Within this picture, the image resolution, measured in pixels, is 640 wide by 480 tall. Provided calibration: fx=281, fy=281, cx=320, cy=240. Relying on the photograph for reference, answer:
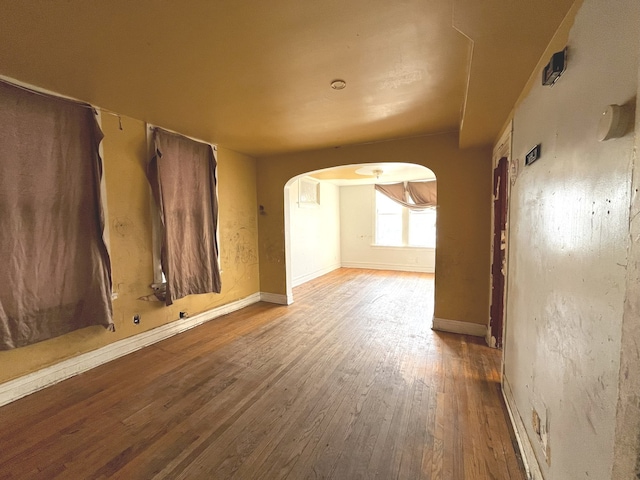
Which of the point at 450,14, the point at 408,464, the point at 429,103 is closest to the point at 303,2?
the point at 450,14

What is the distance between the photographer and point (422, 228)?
7.26 metres

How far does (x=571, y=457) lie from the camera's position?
1035 millimetres

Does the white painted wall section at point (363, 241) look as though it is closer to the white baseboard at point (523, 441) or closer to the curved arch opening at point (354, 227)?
the curved arch opening at point (354, 227)

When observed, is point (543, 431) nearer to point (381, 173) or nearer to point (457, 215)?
point (457, 215)

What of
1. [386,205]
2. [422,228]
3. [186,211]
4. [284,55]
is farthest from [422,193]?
[284,55]

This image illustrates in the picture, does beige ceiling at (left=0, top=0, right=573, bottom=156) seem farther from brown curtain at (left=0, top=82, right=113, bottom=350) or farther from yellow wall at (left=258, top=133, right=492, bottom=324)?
yellow wall at (left=258, top=133, right=492, bottom=324)

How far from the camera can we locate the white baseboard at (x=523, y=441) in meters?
1.40

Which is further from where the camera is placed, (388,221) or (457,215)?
(388,221)

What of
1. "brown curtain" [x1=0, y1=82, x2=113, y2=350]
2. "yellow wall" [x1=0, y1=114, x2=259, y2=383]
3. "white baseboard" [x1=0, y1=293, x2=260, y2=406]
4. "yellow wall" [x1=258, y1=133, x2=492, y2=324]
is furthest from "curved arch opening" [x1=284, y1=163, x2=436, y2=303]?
"brown curtain" [x1=0, y1=82, x2=113, y2=350]

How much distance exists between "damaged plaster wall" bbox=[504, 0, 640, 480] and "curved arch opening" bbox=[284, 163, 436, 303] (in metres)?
4.50

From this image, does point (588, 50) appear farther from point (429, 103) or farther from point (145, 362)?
point (145, 362)

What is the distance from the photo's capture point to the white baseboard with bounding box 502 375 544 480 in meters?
1.40

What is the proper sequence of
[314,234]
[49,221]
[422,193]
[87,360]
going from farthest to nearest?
[422,193] → [314,234] → [87,360] → [49,221]

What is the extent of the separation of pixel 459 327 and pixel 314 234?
13.2 ft
